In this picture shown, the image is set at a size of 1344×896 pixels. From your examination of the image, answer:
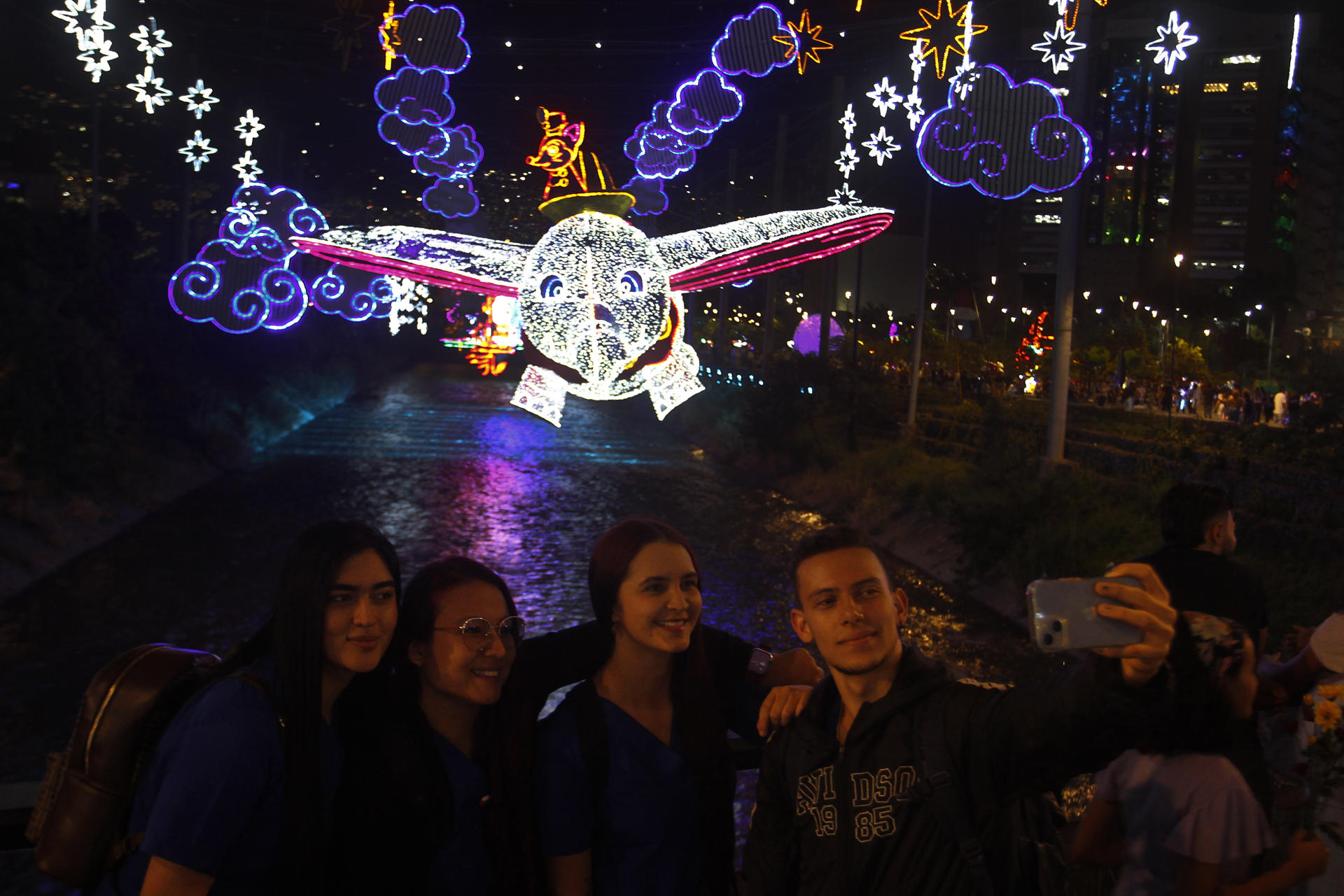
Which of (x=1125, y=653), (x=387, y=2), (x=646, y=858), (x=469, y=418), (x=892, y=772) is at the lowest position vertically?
(x=469, y=418)

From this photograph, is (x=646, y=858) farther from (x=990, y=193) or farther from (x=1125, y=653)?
(x=990, y=193)

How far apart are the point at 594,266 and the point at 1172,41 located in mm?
5114

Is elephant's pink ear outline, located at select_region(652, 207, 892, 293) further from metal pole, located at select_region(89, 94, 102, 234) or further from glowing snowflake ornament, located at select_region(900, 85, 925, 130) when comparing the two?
metal pole, located at select_region(89, 94, 102, 234)

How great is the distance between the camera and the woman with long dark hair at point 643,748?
251cm

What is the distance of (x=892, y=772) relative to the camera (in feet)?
7.21

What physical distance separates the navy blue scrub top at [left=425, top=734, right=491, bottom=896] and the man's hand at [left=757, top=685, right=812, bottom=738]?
633mm

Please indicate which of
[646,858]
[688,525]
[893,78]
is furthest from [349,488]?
[646,858]

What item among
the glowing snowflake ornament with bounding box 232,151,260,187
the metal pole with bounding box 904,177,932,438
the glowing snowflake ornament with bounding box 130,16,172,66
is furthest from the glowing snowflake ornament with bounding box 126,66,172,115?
the metal pole with bounding box 904,177,932,438

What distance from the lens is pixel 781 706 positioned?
97.4 inches

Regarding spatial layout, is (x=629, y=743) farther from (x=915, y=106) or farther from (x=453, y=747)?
(x=915, y=106)

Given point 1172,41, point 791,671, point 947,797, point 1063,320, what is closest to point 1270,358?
point 1063,320

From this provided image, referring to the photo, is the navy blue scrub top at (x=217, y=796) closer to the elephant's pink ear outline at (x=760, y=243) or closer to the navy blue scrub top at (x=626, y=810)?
the navy blue scrub top at (x=626, y=810)

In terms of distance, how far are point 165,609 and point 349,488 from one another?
8.34 meters

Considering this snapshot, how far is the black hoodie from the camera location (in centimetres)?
193
